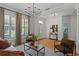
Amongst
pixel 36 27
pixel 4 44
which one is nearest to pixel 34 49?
pixel 36 27

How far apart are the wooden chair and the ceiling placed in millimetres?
704

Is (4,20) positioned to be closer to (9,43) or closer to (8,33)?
(8,33)

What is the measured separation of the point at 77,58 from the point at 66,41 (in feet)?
1.54

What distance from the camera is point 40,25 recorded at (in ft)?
9.68

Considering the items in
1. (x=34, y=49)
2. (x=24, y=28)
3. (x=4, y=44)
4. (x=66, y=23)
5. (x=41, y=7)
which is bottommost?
(x=34, y=49)

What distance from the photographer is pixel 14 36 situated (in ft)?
9.60

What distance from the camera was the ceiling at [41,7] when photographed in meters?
2.73

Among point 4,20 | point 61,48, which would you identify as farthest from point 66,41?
point 4,20

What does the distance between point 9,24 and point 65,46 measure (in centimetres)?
140

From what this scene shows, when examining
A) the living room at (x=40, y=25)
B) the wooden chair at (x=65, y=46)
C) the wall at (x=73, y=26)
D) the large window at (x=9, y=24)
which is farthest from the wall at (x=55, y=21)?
the large window at (x=9, y=24)

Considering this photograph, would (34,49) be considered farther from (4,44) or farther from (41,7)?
(41,7)

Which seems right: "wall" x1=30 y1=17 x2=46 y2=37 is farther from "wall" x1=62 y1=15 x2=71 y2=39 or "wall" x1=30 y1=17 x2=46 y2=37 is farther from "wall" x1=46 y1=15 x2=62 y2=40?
"wall" x1=62 y1=15 x2=71 y2=39

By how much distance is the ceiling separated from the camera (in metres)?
2.73

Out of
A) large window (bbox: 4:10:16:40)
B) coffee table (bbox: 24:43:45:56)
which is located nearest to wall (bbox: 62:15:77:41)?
coffee table (bbox: 24:43:45:56)
